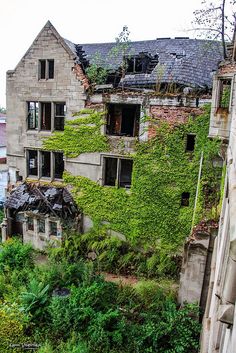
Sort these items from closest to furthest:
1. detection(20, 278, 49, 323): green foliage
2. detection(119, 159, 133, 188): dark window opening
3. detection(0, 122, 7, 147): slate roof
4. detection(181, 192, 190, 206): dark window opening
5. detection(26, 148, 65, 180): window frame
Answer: detection(20, 278, 49, 323): green foliage < detection(181, 192, 190, 206): dark window opening < detection(119, 159, 133, 188): dark window opening < detection(26, 148, 65, 180): window frame < detection(0, 122, 7, 147): slate roof

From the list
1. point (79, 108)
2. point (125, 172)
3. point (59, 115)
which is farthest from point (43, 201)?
point (79, 108)

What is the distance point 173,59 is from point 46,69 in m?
6.76

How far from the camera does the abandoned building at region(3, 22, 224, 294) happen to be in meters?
13.8

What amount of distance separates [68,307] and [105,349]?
71.8 inches

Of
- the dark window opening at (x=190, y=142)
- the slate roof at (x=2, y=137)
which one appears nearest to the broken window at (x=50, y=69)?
the dark window opening at (x=190, y=142)

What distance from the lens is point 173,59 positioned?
15.2 meters

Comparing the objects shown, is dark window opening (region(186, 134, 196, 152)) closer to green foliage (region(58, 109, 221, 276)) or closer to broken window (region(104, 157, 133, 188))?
green foliage (region(58, 109, 221, 276))

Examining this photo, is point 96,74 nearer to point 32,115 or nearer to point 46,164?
point 32,115

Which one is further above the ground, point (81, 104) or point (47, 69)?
point (47, 69)

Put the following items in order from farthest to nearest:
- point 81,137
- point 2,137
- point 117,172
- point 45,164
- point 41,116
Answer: point 2,137 < point 45,164 < point 41,116 < point 81,137 < point 117,172

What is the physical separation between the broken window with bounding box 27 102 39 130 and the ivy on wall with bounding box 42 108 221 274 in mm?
2339

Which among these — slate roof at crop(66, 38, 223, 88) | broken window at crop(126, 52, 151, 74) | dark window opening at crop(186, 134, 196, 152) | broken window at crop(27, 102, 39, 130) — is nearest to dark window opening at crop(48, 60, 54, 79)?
slate roof at crop(66, 38, 223, 88)

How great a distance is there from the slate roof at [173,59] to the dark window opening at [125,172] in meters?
4.16

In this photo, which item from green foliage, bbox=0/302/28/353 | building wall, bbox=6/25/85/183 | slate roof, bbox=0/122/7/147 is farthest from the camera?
slate roof, bbox=0/122/7/147
